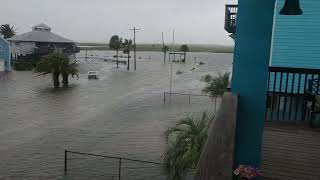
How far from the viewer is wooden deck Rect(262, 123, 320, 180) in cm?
479

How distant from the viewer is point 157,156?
1759 centimetres

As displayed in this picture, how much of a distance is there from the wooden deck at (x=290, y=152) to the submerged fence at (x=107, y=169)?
26.1 ft

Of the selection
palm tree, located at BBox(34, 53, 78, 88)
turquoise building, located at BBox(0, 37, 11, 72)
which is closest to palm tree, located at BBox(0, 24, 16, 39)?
turquoise building, located at BBox(0, 37, 11, 72)

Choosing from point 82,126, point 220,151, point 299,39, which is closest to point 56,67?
point 82,126

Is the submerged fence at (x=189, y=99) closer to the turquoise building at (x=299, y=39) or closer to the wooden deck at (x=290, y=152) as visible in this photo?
the turquoise building at (x=299, y=39)

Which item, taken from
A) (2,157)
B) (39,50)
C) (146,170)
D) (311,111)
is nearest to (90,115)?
(2,157)

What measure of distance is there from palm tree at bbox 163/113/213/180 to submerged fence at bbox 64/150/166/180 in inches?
185

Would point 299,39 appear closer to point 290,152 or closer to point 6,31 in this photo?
point 290,152

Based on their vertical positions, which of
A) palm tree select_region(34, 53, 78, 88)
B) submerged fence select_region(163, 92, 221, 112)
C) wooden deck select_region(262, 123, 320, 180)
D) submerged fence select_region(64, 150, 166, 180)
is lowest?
submerged fence select_region(163, 92, 221, 112)

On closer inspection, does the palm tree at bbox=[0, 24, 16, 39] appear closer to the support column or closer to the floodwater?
the floodwater

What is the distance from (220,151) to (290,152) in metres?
3.31

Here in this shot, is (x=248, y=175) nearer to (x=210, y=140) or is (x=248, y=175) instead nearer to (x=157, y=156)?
(x=210, y=140)

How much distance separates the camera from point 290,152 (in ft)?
18.2

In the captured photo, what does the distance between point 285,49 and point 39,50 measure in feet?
207
